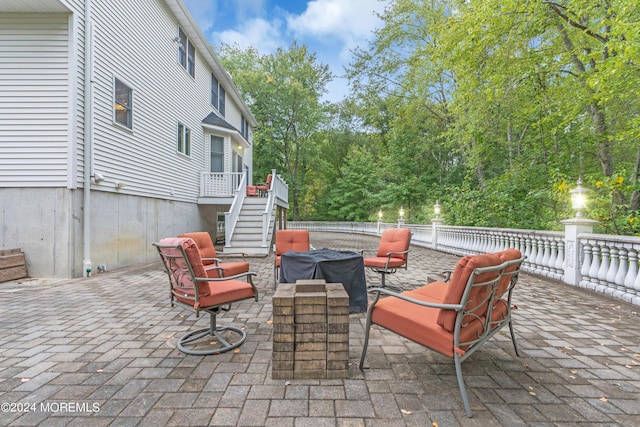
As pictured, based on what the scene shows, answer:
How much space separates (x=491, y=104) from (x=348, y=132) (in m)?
19.7

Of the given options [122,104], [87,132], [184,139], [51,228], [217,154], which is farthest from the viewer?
[217,154]

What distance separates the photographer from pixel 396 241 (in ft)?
16.9

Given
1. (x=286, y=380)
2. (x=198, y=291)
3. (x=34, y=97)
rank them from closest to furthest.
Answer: (x=286, y=380) < (x=198, y=291) < (x=34, y=97)

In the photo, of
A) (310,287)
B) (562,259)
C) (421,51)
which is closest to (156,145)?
(310,287)

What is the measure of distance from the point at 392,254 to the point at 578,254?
3210 millimetres

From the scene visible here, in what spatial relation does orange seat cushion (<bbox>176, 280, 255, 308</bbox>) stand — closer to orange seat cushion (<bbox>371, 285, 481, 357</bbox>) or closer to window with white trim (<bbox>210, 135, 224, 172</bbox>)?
orange seat cushion (<bbox>371, 285, 481, 357</bbox>)

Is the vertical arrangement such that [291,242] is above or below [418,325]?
above

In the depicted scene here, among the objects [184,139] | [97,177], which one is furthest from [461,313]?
[184,139]

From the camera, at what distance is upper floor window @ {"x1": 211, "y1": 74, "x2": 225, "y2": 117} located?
41.5 ft

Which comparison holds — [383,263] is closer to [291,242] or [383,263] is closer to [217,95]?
[291,242]

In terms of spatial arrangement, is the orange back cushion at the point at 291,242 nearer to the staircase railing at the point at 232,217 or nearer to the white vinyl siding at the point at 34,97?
the staircase railing at the point at 232,217

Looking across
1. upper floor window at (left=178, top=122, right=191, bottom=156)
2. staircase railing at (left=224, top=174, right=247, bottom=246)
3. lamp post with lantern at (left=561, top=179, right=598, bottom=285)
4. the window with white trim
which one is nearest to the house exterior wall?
upper floor window at (left=178, top=122, right=191, bottom=156)

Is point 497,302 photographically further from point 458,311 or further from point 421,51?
point 421,51

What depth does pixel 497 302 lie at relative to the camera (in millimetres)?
2432
